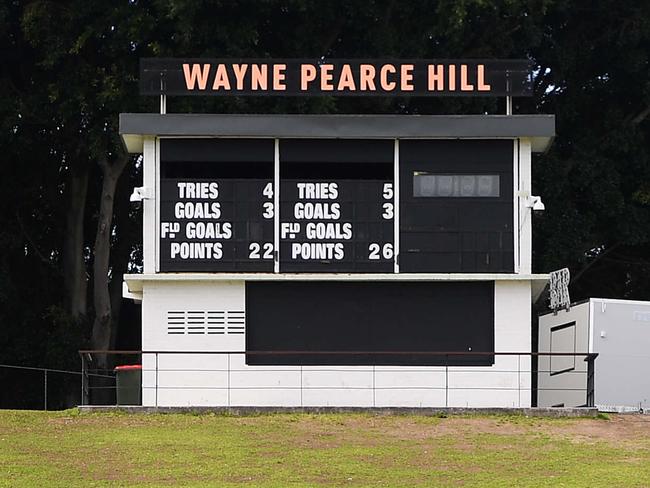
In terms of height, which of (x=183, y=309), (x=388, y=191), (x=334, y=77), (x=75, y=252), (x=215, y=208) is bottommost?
(x=183, y=309)

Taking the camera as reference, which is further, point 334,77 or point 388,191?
point 334,77

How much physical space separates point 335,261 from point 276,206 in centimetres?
164

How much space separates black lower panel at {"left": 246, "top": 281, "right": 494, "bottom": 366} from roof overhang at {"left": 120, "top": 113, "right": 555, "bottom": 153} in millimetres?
3039

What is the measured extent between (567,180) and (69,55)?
15325mm

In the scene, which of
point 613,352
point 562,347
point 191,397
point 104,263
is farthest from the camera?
point 104,263

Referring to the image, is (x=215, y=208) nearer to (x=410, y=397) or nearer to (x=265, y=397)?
(x=265, y=397)

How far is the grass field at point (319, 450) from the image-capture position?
20516mm

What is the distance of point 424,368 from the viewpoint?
2748 cm

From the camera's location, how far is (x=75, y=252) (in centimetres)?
4353

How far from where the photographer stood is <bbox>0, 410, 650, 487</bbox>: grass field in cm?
2052

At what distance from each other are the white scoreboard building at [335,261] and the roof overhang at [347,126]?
3cm

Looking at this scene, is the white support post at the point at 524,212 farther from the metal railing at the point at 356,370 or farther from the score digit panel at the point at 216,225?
the score digit panel at the point at 216,225

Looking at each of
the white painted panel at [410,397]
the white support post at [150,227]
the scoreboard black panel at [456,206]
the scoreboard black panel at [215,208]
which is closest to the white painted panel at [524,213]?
the scoreboard black panel at [456,206]

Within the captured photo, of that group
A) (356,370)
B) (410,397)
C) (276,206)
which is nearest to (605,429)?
(410,397)
